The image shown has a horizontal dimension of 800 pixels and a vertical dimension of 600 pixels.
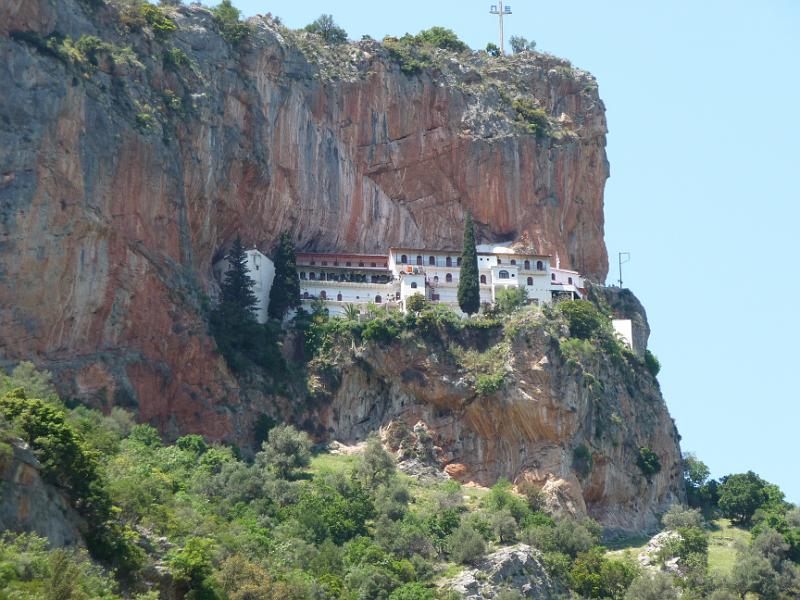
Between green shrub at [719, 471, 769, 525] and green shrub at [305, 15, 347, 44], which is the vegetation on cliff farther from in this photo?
green shrub at [305, 15, 347, 44]

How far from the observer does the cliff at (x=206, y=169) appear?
66750mm

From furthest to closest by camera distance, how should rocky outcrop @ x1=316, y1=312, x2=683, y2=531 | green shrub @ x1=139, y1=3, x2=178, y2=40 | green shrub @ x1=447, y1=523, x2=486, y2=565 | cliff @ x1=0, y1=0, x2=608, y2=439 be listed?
green shrub @ x1=139, y1=3, x2=178, y2=40 → rocky outcrop @ x1=316, y1=312, x2=683, y2=531 → cliff @ x1=0, y1=0, x2=608, y2=439 → green shrub @ x1=447, y1=523, x2=486, y2=565

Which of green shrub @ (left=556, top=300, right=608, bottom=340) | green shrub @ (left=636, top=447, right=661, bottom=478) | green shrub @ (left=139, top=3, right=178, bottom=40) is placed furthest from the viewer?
green shrub @ (left=556, top=300, right=608, bottom=340)

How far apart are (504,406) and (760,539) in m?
13.0

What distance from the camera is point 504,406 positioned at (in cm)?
7600

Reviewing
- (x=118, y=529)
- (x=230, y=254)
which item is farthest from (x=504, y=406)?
(x=118, y=529)

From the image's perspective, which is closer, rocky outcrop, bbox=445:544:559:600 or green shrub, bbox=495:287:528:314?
rocky outcrop, bbox=445:544:559:600

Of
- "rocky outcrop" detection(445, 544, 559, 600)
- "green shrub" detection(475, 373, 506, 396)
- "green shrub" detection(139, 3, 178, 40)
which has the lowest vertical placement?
"rocky outcrop" detection(445, 544, 559, 600)

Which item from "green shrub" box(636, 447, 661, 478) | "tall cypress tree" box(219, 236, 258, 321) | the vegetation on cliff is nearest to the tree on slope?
"tall cypress tree" box(219, 236, 258, 321)

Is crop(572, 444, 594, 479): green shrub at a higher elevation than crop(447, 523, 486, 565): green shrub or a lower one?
higher

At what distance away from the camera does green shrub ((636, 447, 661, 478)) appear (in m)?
81.2

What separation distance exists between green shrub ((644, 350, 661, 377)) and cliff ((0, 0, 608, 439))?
7.30m

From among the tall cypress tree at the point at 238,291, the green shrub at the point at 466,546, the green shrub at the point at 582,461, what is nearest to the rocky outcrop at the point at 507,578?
the green shrub at the point at 466,546

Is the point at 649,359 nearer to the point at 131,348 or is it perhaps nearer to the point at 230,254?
the point at 230,254
